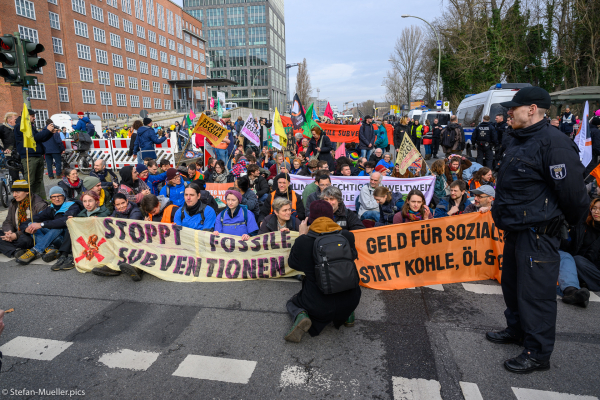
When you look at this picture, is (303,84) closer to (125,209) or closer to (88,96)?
(88,96)

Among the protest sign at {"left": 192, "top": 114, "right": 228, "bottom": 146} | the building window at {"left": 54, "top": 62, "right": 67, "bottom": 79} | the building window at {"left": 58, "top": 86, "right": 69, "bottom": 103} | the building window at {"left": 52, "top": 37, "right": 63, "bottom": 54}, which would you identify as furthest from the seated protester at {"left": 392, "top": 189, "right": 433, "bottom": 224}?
the building window at {"left": 52, "top": 37, "right": 63, "bottom": 54}

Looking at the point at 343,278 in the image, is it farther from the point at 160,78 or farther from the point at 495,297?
the point at 160,78

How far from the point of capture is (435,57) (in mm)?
37500

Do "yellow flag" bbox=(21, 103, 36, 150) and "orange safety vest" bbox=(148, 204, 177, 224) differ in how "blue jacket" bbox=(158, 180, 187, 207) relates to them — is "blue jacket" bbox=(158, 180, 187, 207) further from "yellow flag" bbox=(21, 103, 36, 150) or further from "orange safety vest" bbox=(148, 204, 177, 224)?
"yellow flag" bbox=(21, 103, 36, 150)

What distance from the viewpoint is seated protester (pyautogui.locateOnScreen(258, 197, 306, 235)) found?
5.58 metres

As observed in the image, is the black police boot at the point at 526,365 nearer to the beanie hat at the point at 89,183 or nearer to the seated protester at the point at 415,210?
the seated protester at the point at 415,210

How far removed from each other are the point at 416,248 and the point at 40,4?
164ft

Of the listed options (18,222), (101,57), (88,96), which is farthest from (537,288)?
(101,57)

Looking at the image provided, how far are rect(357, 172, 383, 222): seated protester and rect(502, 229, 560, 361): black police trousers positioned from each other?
352 cm

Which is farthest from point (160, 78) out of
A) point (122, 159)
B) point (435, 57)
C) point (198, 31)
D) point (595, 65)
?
point (595, 65)

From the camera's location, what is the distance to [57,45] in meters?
43.9

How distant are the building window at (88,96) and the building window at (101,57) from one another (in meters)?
5.07

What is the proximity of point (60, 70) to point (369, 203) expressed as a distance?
49.2 metres

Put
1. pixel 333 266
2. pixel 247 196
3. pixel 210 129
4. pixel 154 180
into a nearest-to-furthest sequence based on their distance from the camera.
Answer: pixel 333 266 → pixel 247 196 → pixel 154 180 → pixel 210 129
